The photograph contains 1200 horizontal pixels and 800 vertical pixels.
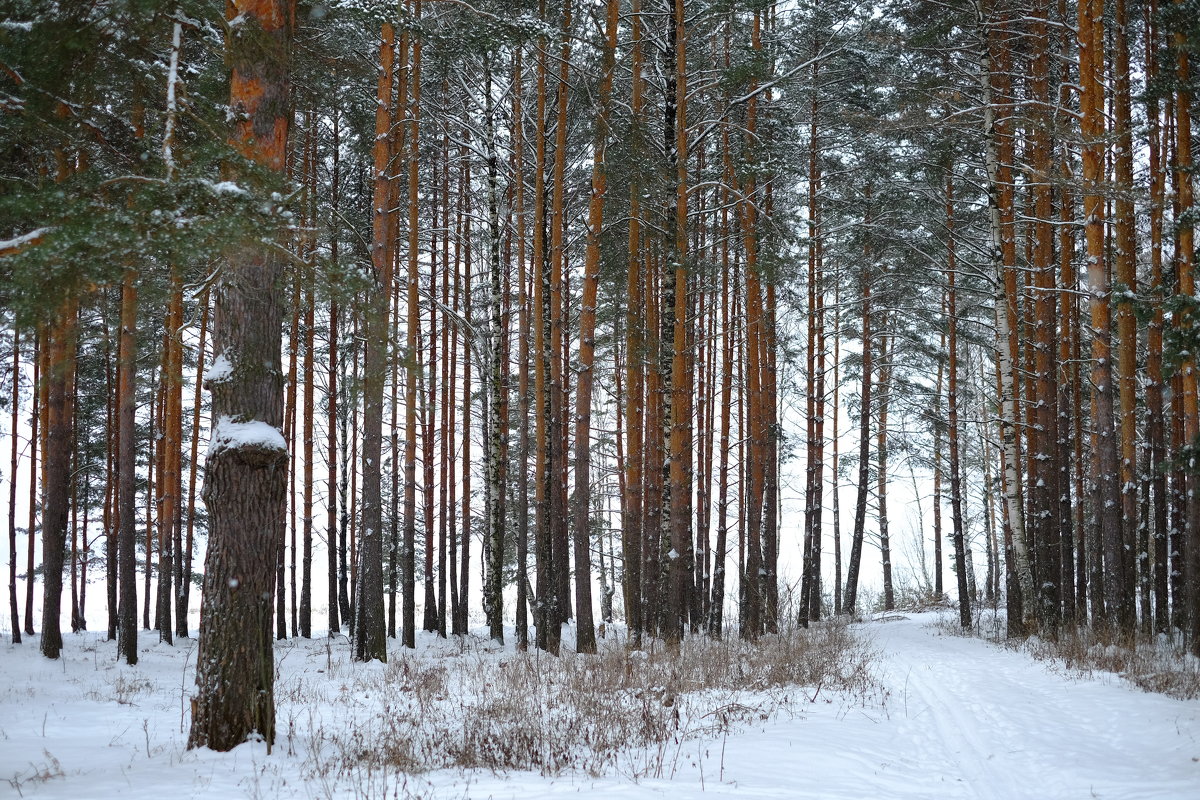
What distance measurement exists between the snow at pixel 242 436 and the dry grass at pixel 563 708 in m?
2.04

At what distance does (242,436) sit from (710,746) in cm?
402

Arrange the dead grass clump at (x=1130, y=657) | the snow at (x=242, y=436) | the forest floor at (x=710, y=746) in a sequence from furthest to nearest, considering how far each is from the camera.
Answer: the dead grass clump at (x=1130, y=657) < the snow at (x=242, y=436) < the forest floor at (x=710, y=746)

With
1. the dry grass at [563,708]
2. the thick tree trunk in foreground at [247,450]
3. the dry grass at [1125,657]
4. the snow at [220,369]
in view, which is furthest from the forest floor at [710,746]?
the snow at [220,369]

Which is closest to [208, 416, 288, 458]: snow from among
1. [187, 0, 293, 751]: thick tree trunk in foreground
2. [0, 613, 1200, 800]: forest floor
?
[187, 0, 293, 751]: thick tree trunk in foreground

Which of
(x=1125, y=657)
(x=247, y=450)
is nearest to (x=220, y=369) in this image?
(x=247, y=450)

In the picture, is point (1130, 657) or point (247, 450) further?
point (1130, 657)

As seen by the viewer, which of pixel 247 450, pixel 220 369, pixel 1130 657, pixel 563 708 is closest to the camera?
pixel 247 450

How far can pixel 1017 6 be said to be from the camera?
13828mm

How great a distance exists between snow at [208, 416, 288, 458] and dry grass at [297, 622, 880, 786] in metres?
2.04

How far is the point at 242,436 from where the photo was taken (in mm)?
5258

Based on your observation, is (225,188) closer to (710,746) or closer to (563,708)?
(563,708)

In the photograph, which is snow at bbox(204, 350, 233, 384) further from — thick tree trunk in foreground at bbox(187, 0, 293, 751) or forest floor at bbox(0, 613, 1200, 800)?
forest floor at bbox(0, 613, 1200, 800)

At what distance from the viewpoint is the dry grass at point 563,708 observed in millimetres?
4891

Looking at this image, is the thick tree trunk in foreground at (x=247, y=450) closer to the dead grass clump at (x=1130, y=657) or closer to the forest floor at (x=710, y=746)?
the forest floor at (x=710, y=746)
